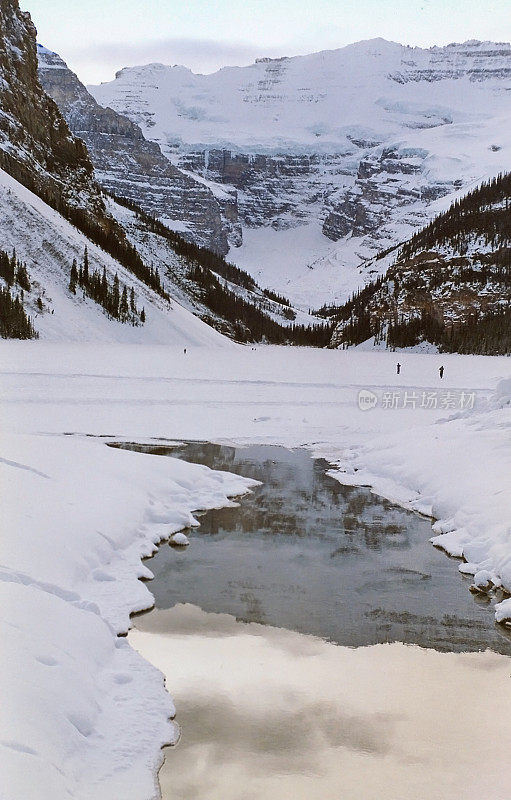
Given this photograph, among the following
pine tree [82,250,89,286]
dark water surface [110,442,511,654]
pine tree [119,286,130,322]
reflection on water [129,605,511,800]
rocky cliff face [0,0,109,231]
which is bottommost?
pine tree [119,286,130,322]

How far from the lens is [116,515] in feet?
52.4

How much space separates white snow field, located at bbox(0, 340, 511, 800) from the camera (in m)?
7.98

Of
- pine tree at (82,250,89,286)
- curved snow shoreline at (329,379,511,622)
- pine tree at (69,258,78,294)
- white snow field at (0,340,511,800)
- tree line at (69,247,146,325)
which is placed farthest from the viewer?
pine tree at (82,250,89,286)

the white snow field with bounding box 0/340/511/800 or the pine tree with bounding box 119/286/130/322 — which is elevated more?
the white snow field with bounding box 0/340/511/800

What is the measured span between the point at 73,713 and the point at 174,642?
295cm

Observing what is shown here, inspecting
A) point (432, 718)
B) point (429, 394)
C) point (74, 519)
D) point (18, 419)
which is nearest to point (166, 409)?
point (18, 419)

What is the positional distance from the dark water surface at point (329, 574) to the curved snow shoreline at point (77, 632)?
101 cm

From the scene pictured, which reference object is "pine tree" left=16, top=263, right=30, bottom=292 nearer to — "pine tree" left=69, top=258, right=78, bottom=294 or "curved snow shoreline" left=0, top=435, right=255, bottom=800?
"pine tree" left=69, top=258, right=78, bottom=294

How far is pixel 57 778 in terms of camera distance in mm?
7090

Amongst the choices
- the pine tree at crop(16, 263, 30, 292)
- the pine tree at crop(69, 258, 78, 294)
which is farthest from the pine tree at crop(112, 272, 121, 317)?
the pine tree at crop(16, 263, 30, 292)

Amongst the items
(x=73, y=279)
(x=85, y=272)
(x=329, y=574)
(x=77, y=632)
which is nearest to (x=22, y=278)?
(x=73, y=279)

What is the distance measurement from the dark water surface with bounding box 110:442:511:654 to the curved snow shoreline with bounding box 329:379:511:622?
0.50 metres

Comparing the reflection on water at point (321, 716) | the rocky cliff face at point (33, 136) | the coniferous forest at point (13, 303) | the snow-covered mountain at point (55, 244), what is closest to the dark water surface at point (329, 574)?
the reflection on water at point (321, 716)

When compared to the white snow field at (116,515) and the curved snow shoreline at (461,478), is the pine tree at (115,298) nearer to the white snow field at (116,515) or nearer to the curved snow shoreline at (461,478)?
the white snow field at (116,515)
